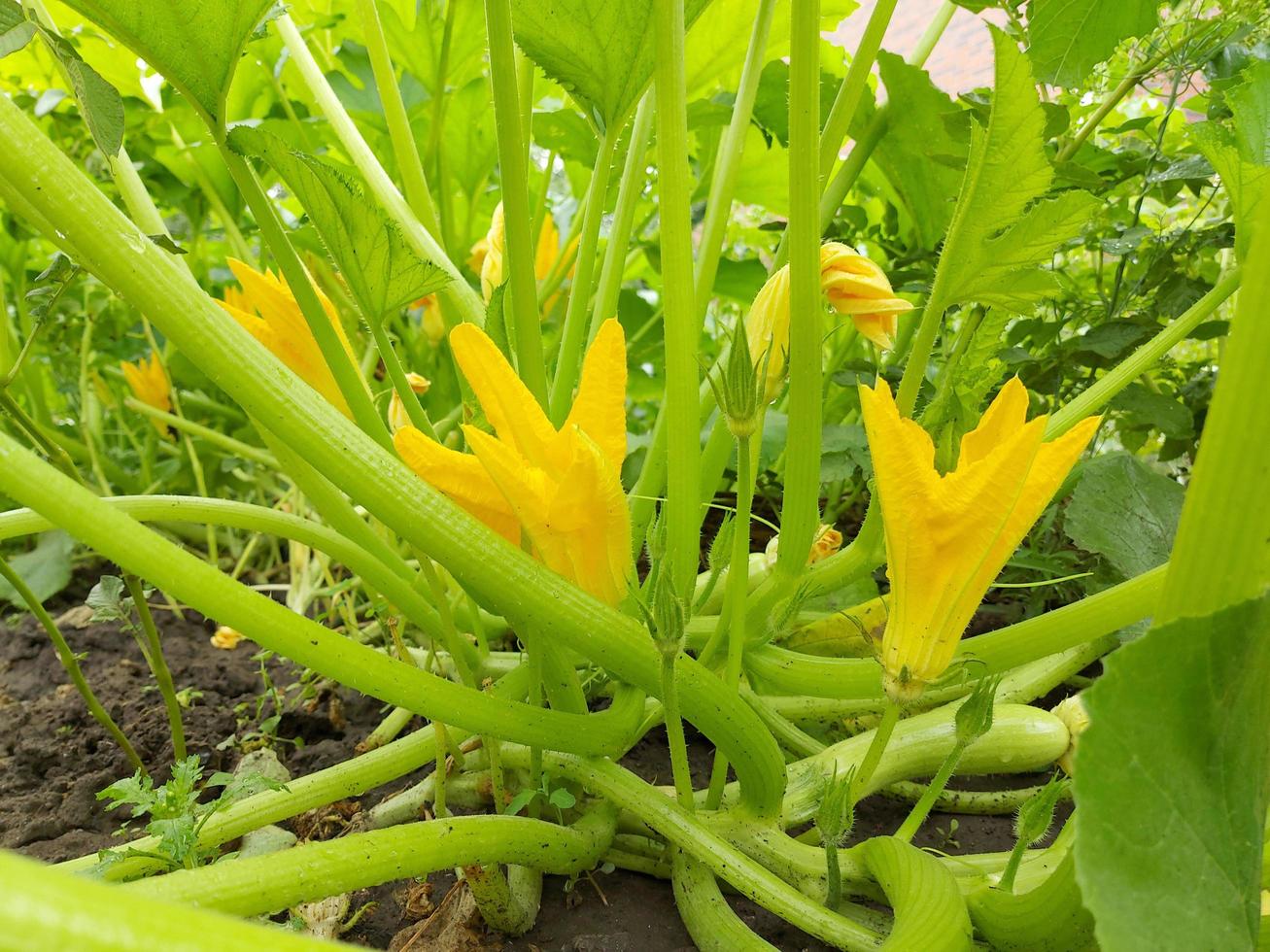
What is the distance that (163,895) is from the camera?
52 cm

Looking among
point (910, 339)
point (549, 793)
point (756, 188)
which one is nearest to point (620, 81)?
point (549, 793)

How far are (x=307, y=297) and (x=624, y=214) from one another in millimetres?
359

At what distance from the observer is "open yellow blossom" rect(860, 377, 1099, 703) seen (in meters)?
0.58

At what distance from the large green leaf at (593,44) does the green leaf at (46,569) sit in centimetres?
134

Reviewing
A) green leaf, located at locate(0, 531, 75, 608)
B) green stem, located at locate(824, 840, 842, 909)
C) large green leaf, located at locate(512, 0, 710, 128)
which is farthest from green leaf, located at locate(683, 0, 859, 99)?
green leaf, located at locate(0, 531, 75, 608)

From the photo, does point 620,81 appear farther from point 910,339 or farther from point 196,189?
point 196,189

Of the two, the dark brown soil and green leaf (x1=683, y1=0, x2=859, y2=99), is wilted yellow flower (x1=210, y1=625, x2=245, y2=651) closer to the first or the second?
the dark brown soil

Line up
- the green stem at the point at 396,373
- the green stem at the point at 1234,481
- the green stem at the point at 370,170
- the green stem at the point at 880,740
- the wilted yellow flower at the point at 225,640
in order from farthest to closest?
the wilted yellow flower at the point at 225,640 → the green stem at the point at 370,170 → the green stem at the point at 396,373 → the green stem at the point at 880,740 → the green stem at the point at 1234,481

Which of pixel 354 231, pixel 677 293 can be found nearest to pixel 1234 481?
pixel 677 293

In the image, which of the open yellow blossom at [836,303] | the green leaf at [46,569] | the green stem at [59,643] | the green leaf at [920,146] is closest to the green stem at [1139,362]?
the open yellow blossom at [836,303]

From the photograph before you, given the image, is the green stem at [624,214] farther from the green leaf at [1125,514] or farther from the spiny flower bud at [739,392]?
the green leaf at [1125,514]

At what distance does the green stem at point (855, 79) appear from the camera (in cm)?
78

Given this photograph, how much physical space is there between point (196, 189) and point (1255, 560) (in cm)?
184

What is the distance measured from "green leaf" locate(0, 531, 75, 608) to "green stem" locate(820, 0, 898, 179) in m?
1.44
